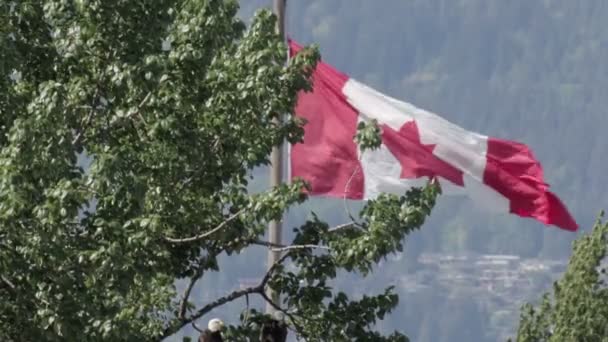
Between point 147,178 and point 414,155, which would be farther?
point 414,155

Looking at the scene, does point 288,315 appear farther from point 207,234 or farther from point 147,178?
point 147,178

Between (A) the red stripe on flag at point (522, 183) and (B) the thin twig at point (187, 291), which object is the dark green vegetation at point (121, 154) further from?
(A) the red stripe on flag at point (522, 183)

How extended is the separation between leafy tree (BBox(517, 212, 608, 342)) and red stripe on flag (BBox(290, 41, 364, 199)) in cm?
1537

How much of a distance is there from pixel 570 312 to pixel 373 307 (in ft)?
73.8

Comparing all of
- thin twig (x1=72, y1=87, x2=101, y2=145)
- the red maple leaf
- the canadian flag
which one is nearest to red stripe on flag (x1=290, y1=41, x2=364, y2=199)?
the canadian flag

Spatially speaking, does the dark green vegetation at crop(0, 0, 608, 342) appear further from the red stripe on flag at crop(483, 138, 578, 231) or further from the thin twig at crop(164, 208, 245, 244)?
the red stripe on flag at crop(483, 138, 578, 231)

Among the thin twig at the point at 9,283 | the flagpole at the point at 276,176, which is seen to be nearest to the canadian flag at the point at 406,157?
the flagpole at the point at 276,176

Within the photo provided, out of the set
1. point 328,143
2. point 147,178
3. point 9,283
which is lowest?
point 9,283

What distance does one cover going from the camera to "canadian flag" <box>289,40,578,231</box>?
105 ft

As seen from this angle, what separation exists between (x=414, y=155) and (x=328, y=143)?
119cm

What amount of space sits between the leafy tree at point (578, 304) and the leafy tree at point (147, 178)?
21.0 metres

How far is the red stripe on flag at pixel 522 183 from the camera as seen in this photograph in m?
32.0

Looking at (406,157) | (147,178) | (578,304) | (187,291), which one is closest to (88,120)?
(147,178)

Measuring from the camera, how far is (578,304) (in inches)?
1898
